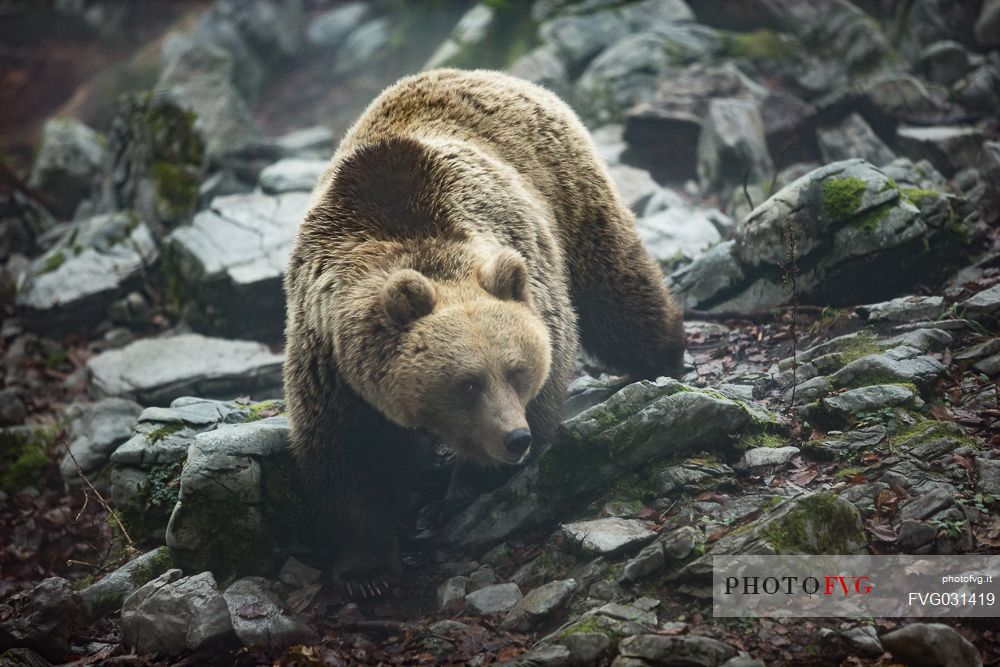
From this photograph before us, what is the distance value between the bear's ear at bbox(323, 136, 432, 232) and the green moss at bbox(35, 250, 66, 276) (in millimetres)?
6041

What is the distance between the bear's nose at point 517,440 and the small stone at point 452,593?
0.86 m

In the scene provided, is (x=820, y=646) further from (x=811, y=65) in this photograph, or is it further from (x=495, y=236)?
(x=811, y=65)

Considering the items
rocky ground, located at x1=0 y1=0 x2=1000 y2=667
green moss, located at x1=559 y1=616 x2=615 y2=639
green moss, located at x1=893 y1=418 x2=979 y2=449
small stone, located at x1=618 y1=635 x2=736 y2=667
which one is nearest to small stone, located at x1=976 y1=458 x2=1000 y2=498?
rocky ground, located at x1=0 y1=0 x2=1000 y2=667

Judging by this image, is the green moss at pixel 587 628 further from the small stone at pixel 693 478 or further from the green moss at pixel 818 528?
the small stone at pixel 693 478

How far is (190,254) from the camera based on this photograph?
8734mm

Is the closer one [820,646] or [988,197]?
[820,646]

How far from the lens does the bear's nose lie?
14.4ft

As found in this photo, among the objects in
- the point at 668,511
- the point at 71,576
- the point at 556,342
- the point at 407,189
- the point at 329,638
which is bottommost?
the point at 71,576

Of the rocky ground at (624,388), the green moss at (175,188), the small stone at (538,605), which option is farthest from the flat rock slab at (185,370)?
the small stone at (538,605)

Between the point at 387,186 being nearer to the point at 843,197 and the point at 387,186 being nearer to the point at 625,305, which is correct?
the point at 625,305

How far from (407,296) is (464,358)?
1.40ft

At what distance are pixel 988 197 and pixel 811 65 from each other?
4892 mm

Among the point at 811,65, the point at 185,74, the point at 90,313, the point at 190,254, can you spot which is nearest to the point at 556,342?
the point at 190,254

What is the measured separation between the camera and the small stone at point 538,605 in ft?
13.8
